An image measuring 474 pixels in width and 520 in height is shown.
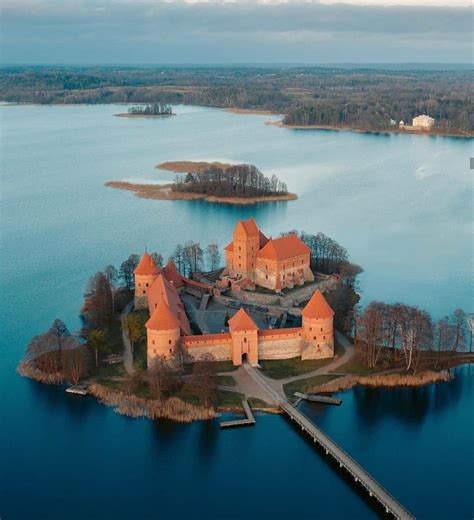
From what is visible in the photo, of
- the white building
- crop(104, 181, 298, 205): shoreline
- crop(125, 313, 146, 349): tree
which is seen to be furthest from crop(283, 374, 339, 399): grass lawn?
the white building

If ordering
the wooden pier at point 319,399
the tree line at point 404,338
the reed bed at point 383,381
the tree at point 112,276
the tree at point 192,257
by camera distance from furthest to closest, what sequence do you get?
the tree at point 192,257 < the tree at point 112,276 < the tree line at point 404,338 < the reed bed at point 383,381 < the wooden pier at point 319,399

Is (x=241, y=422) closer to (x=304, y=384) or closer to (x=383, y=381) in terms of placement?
(x=304, y=384)

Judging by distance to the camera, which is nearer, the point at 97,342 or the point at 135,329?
the point at 97,342

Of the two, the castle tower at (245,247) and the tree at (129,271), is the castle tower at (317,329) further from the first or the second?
the tree at (129,271)

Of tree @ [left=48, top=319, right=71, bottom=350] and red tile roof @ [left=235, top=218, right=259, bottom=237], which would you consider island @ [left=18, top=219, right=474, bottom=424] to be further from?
red tile roof @ [left=235, top=218, right=259, bottom=237]

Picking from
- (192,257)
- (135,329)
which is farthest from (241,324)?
(192,257)

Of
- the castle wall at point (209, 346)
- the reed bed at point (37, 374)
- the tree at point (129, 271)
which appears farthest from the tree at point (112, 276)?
the castle wall at point (209, 346)

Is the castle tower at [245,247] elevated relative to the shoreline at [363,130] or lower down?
lower down
